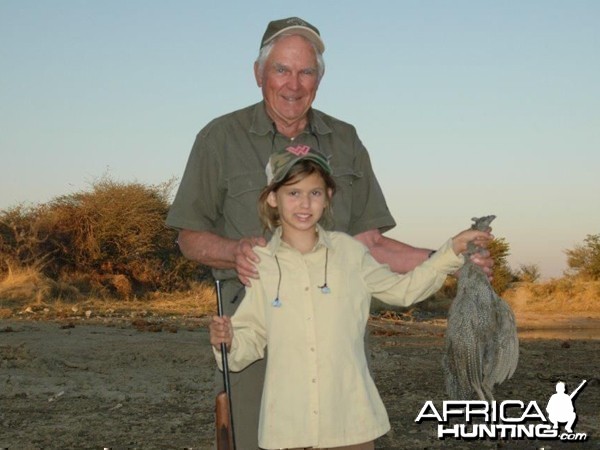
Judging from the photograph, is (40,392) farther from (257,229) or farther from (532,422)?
(257,229)

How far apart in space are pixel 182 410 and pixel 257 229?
4944 mm

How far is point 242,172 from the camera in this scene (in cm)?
467

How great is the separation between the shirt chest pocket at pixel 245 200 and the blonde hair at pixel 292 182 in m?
0.24

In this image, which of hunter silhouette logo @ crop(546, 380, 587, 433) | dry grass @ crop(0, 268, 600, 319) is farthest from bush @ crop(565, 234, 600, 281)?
hunter silhouette logo @ crop(546, 380, 587, 433)

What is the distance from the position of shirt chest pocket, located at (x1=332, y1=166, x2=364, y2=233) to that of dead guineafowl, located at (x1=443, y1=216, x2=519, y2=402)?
83 cm

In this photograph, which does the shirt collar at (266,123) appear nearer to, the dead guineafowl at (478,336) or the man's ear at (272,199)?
the man's ear at (272,199)

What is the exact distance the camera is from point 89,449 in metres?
7.67

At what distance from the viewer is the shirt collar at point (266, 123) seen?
15.6 ft

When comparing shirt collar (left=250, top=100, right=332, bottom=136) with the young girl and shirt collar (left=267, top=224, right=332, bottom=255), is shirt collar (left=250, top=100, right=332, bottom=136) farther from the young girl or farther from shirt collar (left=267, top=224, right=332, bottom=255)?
shirt collar (left=267, top=224, right=332, bottom=255)

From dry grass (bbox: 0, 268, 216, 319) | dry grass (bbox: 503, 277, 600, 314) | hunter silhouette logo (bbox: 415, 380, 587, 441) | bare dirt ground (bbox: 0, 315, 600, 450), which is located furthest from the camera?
dry grass (bbox: 503, 277, 600, 314)

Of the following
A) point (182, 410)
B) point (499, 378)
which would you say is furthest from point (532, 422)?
point (499, 378)

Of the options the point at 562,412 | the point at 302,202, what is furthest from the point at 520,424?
the point at 302,202

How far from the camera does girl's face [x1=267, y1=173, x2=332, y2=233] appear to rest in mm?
4027

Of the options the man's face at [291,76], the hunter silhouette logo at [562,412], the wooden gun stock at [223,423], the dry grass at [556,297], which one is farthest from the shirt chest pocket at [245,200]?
the dry grass at [556,297]
